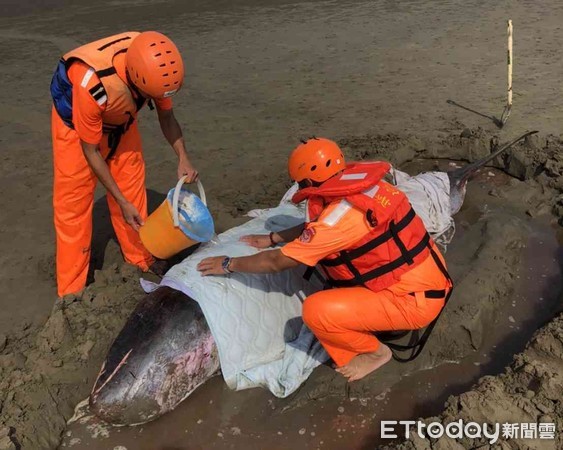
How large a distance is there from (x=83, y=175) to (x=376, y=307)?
89.5 inches

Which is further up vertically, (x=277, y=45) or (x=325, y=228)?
(x=325, y=228)

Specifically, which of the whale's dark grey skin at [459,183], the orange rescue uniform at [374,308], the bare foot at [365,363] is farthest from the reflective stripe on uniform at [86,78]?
the whale's dark grey skin at [459,183]

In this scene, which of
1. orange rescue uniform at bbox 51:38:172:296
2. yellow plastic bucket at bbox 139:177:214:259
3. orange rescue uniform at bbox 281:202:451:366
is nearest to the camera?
orange rescue uniform at bbox 281:202:451:366

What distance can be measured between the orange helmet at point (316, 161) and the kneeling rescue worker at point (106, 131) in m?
0.97

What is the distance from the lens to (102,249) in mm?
4992

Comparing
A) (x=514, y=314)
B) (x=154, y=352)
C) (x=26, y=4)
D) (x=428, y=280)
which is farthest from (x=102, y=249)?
(x=26, y=4)

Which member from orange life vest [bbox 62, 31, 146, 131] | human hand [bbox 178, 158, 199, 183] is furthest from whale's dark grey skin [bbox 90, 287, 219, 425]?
orange life vest [bbox 62, 31, 146, 131]

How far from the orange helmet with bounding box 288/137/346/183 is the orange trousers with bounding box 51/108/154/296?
5.33 feet

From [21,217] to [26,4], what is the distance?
11983 mm

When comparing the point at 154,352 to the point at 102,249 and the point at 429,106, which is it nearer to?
the point at 102,249

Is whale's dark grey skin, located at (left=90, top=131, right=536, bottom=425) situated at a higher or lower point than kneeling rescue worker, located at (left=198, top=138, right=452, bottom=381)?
lower

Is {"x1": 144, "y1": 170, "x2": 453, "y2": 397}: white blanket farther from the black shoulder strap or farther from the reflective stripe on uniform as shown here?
the reflective stripe on uniform

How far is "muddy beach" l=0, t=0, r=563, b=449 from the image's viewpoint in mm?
3346

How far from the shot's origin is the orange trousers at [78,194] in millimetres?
3881
